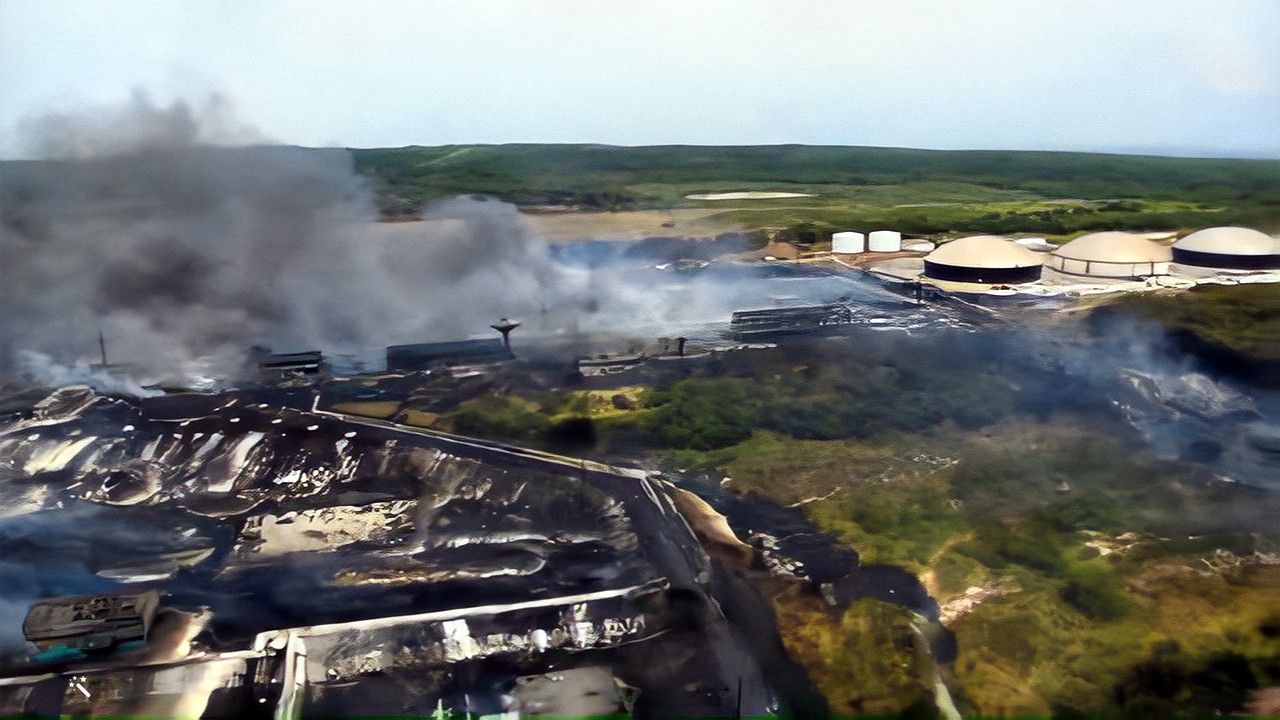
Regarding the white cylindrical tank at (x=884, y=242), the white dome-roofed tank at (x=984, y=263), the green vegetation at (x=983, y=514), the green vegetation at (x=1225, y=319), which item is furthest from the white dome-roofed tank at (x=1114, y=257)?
the green vegetation at (x=983, y=514)

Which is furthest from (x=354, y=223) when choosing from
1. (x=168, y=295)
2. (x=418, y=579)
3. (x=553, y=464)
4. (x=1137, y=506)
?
(x=1137, y=506)

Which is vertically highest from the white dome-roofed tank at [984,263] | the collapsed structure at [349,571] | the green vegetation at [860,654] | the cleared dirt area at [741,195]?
the cleared dirt area at [741,195]

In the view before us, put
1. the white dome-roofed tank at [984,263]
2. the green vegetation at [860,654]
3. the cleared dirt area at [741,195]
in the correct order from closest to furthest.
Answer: the green vegetation at [860,654], the white dome-roofed tank at [984,263], the cleared dirt area at [741,195]

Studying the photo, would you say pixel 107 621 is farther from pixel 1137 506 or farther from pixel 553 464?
pixel 1137 506

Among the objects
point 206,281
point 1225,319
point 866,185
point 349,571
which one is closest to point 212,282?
point 206,281

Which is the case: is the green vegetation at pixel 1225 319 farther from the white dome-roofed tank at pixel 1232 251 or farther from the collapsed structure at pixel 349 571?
the collapsed structure at pixel 349 571
